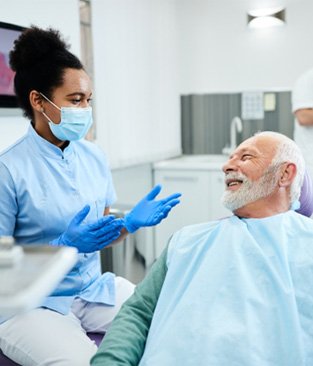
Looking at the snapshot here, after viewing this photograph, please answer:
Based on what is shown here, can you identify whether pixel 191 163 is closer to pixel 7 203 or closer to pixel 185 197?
pixel 185 197

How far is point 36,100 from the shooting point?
1554mm

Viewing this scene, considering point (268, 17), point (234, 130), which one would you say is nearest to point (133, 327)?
point (234, 130)

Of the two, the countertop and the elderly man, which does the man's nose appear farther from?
the countertop

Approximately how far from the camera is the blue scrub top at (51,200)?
4.67ft

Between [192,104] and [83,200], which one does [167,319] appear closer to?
[83,200]

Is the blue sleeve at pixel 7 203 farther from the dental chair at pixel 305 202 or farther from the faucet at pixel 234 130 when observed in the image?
the faucet at pixel 234 130

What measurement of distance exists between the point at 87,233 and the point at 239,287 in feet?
1.62

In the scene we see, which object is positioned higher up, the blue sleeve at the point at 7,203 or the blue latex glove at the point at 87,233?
the blue sleeve at the point at 7,203

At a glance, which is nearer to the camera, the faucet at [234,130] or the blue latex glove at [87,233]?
the blue latex glove at [87,233]

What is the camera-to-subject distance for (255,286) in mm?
1158

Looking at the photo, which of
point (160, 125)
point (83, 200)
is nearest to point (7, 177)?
point (83, 200)

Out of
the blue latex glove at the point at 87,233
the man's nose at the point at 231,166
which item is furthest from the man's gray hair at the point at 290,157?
the blue latex glove at the point at 87,233

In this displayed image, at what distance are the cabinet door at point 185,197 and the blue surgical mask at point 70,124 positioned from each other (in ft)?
6.34

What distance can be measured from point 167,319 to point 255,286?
23 centimetres
